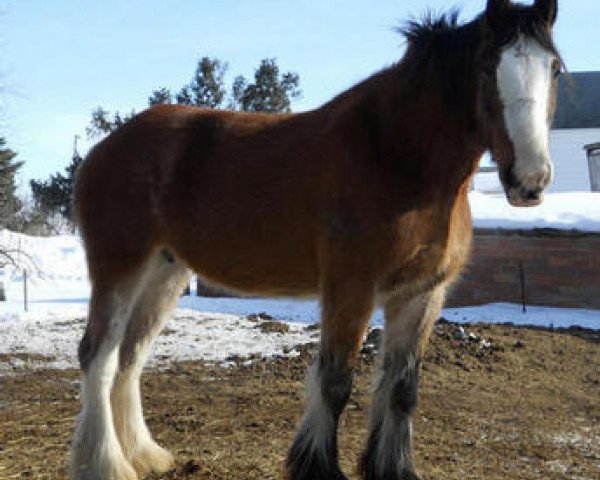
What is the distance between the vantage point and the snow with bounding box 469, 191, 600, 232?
10.6 meters

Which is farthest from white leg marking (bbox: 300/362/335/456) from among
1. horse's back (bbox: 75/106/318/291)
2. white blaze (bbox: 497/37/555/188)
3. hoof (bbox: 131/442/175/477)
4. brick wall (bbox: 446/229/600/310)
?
brick wall (bbox: 446/229/600/310)

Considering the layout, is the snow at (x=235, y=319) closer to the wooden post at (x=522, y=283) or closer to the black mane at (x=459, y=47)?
the wooden post at (x=522, y=283)

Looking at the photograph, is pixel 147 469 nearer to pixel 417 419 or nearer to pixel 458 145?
pixel 417 419

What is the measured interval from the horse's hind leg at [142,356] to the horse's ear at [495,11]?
2.29 metres

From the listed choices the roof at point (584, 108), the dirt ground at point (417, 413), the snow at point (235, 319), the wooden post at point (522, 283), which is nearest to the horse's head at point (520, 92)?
the dirt ground at point (417, 413)

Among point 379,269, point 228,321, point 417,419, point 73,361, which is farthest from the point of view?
point 228,321

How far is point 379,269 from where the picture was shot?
3.32 m

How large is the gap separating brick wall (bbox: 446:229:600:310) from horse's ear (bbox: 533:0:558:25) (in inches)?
308

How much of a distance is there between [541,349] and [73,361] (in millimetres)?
5298

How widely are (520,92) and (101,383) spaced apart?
2697 millimetres

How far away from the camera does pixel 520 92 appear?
9.46 feet

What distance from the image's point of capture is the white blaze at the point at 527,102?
2.84m

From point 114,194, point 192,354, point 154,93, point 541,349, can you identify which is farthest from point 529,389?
point 154,93

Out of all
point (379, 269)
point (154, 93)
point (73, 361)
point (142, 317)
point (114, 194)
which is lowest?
point (73, 361)
